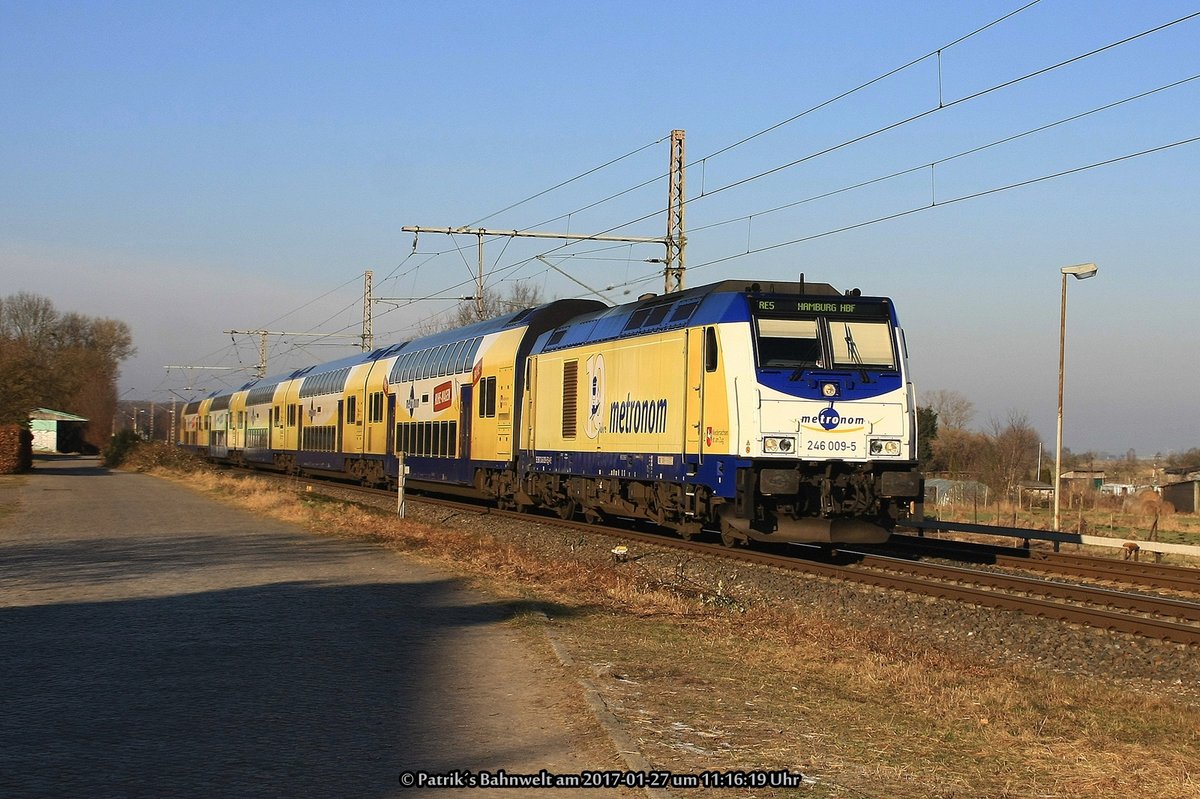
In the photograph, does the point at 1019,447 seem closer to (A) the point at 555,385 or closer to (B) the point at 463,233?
(B) the point at 463,233

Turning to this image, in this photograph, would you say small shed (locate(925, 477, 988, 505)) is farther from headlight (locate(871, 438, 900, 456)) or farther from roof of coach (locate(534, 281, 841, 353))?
headlight (locate(871, 438, 900, 456))

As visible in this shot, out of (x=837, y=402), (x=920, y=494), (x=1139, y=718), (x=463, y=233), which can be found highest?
(x=463, y=233)

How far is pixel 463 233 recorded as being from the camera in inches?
1241

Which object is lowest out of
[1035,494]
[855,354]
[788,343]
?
[1035,494]

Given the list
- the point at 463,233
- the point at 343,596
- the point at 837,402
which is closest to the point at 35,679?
the point at 343,596

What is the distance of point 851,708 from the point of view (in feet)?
25.7

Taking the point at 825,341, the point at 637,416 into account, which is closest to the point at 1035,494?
the point at 637,416

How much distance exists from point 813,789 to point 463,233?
26873 mm

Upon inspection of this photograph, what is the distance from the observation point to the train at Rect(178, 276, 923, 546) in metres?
16.5

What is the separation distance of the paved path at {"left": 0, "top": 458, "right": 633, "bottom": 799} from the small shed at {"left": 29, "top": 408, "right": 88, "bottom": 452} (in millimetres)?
92355

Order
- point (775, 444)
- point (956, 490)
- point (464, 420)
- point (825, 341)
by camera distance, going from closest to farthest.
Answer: point (775, 444)
point (825, 341)
point (464, 420)
point (956, 490)

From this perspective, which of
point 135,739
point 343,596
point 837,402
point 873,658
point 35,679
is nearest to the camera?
point 135,739

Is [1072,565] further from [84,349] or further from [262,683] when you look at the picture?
[84,349]

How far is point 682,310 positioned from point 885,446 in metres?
3.86
